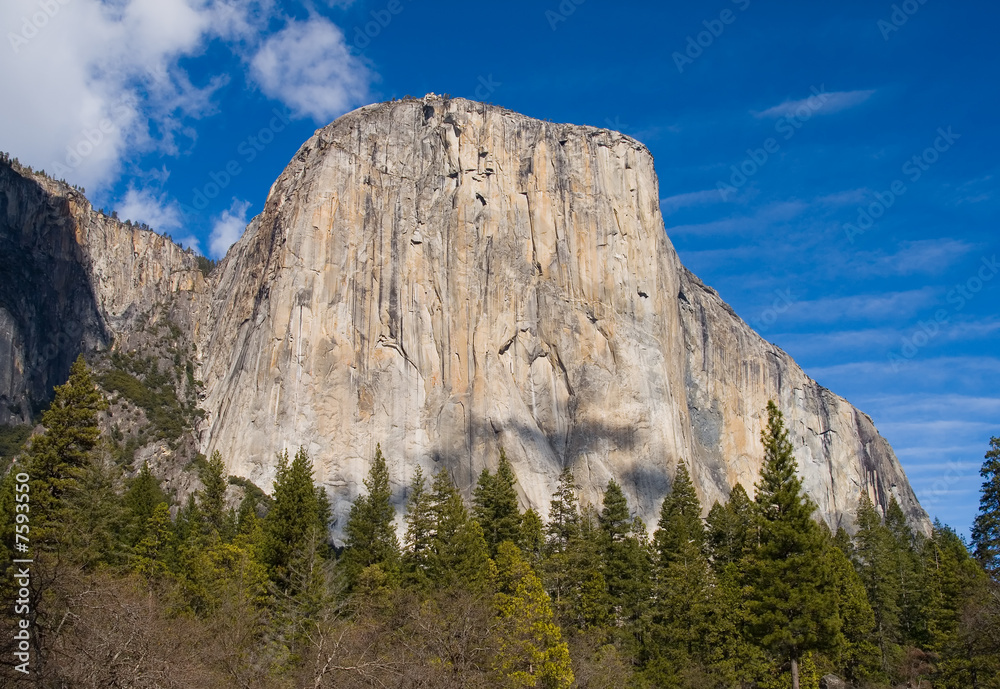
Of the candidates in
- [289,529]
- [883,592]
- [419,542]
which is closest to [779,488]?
[419,542]

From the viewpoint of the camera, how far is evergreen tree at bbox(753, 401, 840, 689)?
34.1m

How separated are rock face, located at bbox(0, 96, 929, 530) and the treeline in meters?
33.2

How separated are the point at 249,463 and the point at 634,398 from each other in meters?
38.2

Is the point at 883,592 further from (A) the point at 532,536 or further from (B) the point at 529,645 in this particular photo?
(B) the point at 529,645

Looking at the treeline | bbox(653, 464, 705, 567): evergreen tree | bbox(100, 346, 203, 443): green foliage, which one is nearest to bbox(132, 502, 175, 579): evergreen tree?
the treeline

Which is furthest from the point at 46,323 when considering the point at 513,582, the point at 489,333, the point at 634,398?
the point at 513,582

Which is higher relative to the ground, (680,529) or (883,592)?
(680,529)

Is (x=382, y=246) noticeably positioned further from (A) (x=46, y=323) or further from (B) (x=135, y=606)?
(B) (x=135, y=606)

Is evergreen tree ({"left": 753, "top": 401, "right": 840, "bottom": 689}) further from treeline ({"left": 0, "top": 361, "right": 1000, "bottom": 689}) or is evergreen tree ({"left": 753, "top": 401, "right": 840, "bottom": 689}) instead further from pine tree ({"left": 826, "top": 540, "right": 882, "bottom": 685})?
pine tree ({"left": 826, "top": 540, "right": 882, "bottom": 685})

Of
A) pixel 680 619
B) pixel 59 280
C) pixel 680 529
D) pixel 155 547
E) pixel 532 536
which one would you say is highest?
pixel 59 280

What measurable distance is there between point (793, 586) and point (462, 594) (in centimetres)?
1272

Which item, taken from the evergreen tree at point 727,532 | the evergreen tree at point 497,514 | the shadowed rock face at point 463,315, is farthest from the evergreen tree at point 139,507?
the shadowed rock face at point 463,315

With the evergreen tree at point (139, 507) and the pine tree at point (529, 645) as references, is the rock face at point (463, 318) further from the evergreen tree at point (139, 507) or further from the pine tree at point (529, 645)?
the pine tree at point (529, 645)

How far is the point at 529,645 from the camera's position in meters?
28.7
